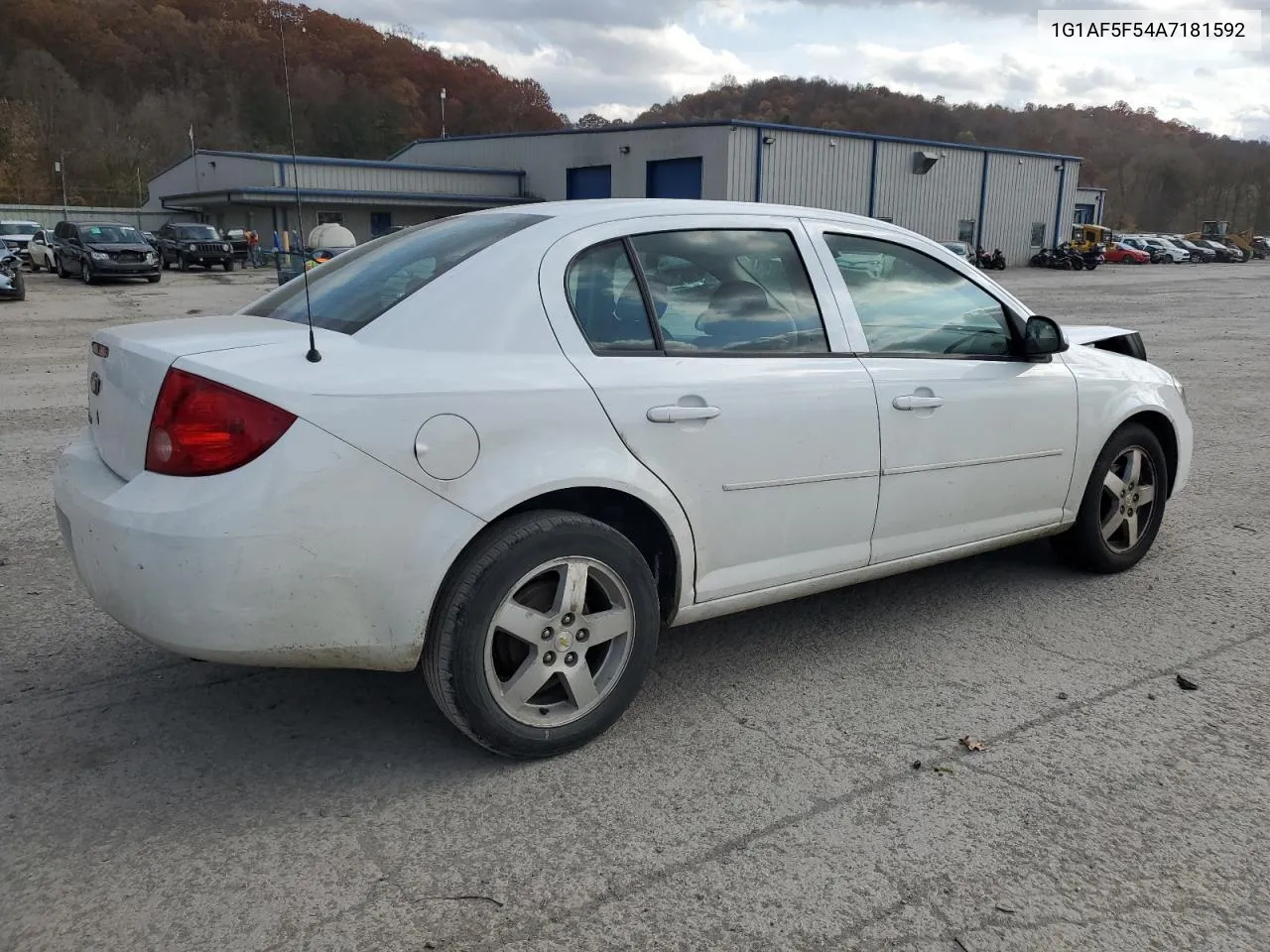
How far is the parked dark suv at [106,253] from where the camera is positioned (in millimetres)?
28062

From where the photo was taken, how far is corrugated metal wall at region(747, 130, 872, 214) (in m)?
38.4

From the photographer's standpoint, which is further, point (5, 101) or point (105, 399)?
point (5, 101)

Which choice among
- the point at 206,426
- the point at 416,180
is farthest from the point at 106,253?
the point at 206,426

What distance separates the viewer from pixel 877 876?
2.56 m

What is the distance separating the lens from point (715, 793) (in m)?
2.94

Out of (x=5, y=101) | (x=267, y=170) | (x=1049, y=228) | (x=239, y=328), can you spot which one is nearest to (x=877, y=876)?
(x=239, y=328)

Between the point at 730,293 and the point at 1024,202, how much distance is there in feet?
172

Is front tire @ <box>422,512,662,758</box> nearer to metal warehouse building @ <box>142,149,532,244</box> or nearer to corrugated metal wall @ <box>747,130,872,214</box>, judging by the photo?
corrugated metal wall @ <box>747,130,872,214</box>

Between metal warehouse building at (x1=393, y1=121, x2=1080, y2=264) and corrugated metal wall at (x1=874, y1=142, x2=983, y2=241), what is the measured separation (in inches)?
1.9

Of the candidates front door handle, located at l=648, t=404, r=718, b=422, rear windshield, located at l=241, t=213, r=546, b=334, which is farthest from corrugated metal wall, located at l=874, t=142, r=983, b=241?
front door handle, located at l=648, t=404, r=718, b=422

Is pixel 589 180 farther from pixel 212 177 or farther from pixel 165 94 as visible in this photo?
pixel 165 94

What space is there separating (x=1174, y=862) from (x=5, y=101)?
10569cm

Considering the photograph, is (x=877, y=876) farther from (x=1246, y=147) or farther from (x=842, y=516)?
(x=1246, y=147)

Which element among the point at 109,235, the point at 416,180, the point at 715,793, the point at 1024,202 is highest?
the point at 416,180
